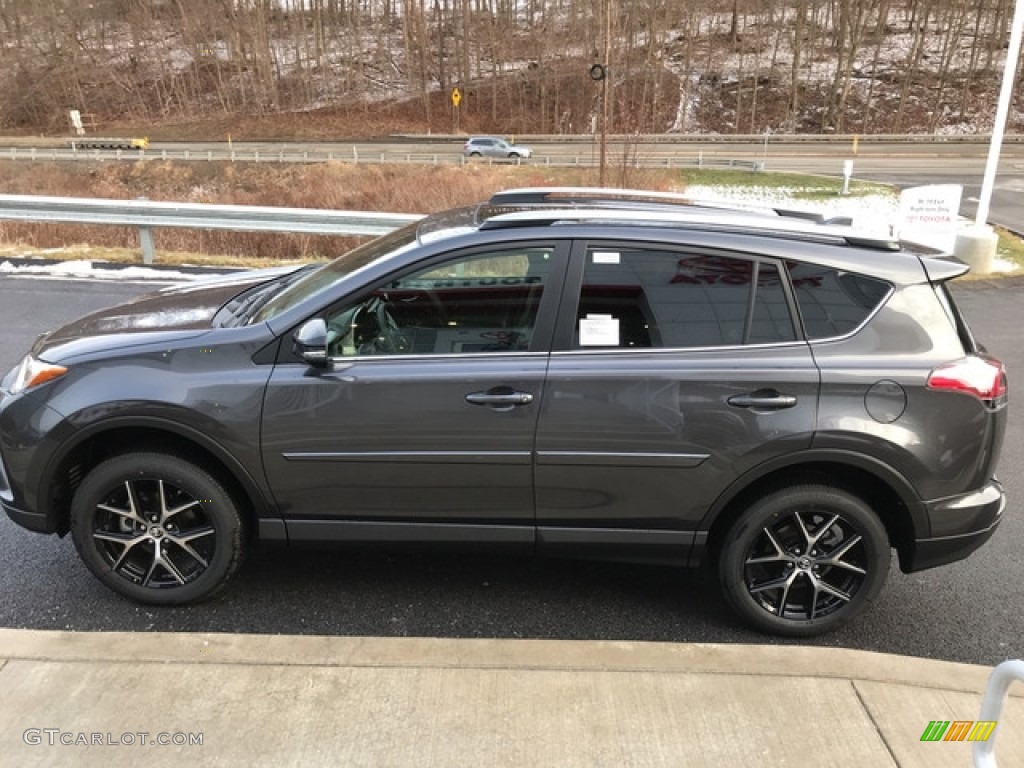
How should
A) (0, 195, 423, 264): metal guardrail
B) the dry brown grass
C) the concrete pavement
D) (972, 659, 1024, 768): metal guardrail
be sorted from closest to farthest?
(972, 659, 1024, 768): metal guardrail, the concrete pavement, (0, 195, 423, 264): metal guardrail, the dry brown grass

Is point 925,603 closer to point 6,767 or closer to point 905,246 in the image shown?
point 905,246

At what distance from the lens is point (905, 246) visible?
10.6ft

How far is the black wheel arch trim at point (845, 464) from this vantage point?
2.87 meters

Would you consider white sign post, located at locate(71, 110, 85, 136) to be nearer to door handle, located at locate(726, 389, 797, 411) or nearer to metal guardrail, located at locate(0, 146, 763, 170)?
metal guardrail, located at locate(0, 146, 763, 170)

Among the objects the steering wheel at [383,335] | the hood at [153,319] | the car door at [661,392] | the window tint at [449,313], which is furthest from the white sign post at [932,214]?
the hood at [153,319]

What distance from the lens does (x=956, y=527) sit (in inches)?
118

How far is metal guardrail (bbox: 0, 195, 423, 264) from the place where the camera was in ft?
32.7

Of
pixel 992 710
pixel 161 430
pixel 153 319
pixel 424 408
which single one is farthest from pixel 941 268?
pixel 153 319

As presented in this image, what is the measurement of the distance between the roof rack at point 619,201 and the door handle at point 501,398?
1.05 m

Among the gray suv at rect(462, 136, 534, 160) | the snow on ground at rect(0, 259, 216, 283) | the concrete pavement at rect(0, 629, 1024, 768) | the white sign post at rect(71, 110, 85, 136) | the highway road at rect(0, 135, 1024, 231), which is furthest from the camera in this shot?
the white sign post at rect(71, 110, 85, 136)

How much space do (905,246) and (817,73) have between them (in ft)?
194

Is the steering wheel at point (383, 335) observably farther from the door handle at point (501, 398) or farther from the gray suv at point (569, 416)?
the door handle at point (501, 398)

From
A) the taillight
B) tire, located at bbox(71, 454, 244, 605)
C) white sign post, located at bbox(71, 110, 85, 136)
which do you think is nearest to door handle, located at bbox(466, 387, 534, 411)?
tire, located at bbox(71, 454, 244, 605)

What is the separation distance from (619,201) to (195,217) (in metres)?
8.23
